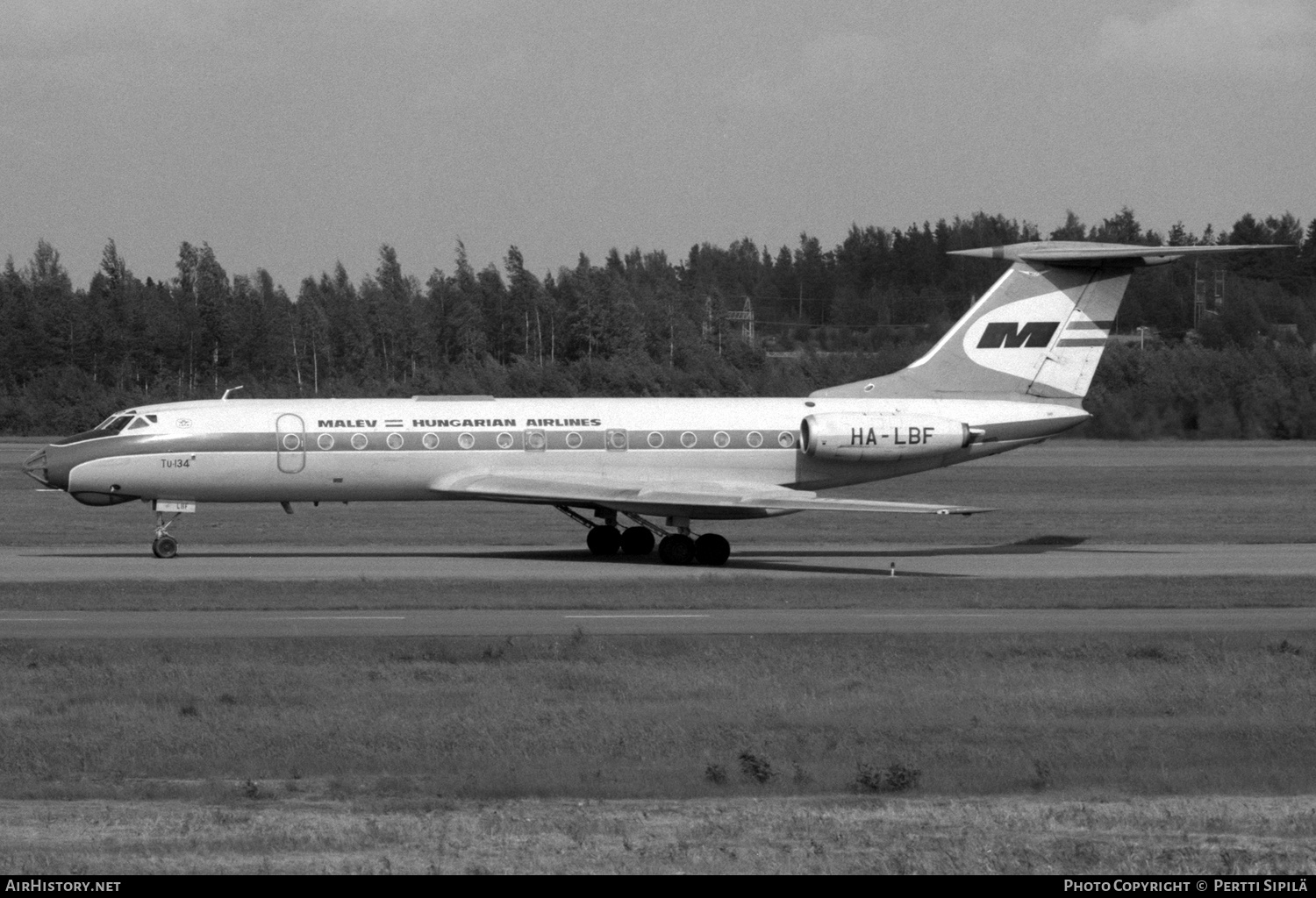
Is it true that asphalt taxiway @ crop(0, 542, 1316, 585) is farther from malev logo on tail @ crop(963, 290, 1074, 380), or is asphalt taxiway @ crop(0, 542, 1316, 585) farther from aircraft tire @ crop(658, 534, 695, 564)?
malev logo on tail @ crop(963, 290, 1074, 380)

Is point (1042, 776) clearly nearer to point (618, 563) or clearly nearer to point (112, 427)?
point (618, 563)

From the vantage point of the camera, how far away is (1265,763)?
39.2ft

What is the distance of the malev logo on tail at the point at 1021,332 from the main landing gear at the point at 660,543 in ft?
21.5

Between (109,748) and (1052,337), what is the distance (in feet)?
Answer: 73.9

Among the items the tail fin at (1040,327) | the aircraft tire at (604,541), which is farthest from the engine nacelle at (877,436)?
the aircraft tire at (604,541)

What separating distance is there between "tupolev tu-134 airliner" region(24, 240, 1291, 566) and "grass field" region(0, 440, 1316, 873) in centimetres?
584

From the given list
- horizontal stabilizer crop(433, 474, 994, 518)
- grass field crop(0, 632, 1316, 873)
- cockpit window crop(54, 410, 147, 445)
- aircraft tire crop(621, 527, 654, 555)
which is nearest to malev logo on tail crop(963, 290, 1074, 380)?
horizontal stabilizer crop(433, 474, 994, 518)

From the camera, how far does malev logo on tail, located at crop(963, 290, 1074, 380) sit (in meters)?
31.0

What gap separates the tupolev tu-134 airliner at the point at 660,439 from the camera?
28.6 meters

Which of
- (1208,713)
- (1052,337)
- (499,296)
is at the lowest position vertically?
(1208,713)

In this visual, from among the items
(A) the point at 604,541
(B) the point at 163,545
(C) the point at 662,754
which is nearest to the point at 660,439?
(A) the point at 604,541

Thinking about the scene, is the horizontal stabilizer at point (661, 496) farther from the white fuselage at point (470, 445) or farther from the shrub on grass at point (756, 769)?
the shrub on grass at point (756, 769)

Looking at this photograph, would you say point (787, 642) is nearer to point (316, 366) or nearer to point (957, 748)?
point (957, 748)

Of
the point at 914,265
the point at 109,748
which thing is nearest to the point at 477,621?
the point at 109,748
